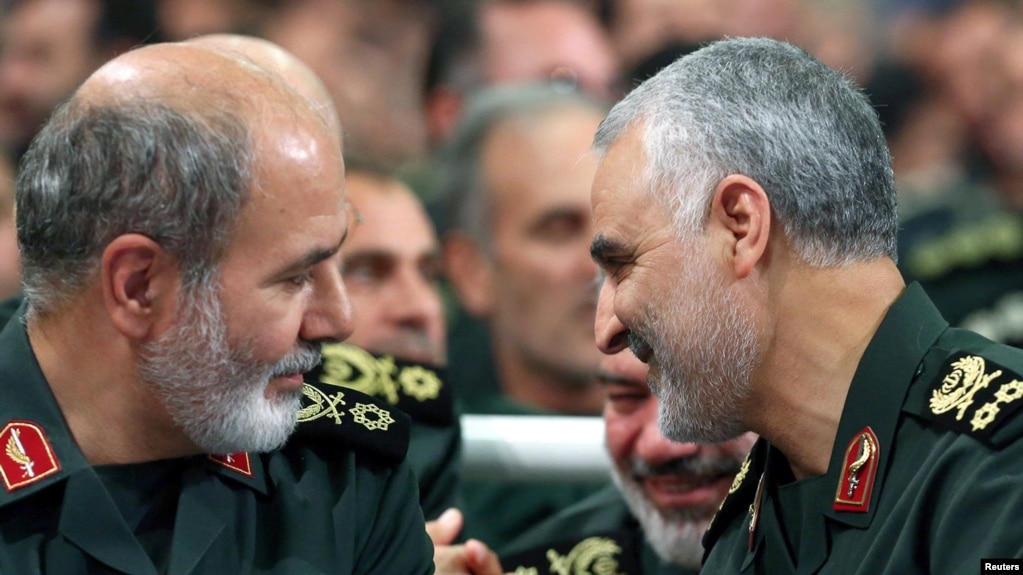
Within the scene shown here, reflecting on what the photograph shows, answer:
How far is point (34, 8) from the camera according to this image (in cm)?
496

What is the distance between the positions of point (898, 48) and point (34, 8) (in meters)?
3.44

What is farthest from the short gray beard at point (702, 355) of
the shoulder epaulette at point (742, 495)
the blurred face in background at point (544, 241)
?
the blurred face in background at point (544, 241)

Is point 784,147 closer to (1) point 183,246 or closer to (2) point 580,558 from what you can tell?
(1) point 183,246

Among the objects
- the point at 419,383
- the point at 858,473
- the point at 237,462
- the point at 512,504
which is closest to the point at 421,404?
the point at 419,383

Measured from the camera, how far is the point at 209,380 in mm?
1810

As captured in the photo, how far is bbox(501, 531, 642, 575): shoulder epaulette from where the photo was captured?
2568 mm

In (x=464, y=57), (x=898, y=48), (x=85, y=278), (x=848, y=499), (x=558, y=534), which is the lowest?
(x=558, y=534)

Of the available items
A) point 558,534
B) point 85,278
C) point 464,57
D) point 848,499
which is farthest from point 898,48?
point 85,278

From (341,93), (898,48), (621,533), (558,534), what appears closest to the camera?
(621,533)

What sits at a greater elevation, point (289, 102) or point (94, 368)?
point (289, 102)

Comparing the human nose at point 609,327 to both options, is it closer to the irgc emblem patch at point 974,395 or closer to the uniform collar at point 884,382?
the uniform collar at point 884,382

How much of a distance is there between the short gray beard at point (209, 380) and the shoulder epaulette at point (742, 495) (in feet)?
2.58

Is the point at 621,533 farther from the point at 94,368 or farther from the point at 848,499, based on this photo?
the point at 94,368

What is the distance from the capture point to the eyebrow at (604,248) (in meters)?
1.98
